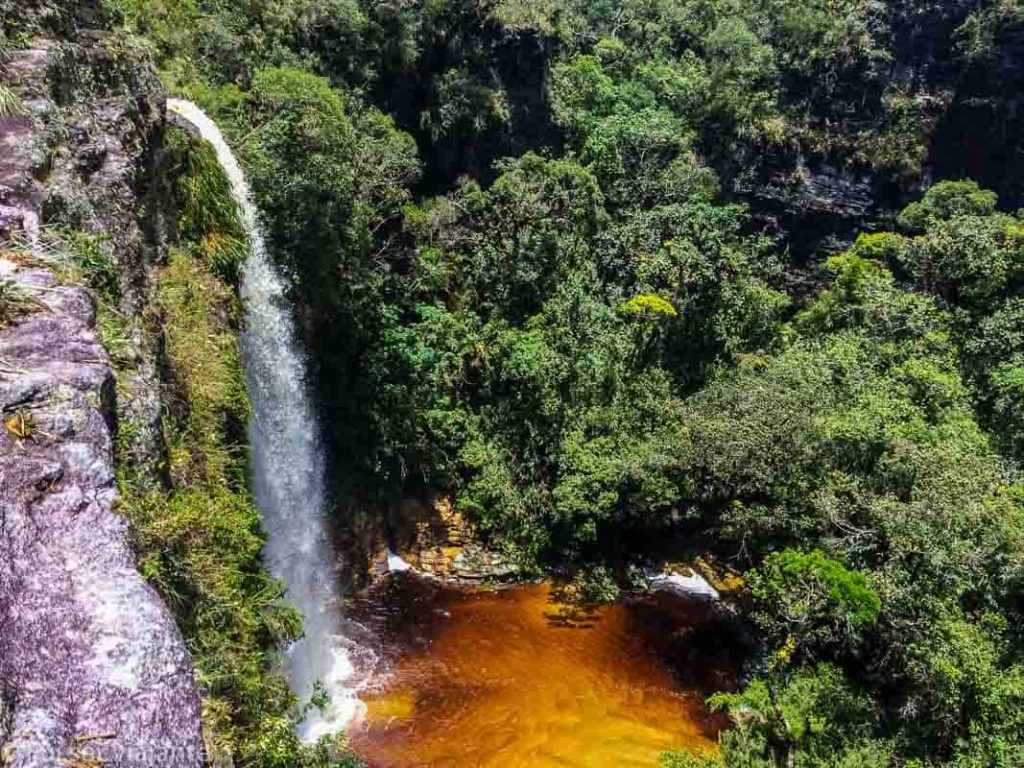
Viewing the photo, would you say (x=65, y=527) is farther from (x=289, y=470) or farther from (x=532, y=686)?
(x=532, y=686)

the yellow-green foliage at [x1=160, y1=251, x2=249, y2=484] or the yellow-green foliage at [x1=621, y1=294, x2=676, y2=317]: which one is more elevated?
the yellow-green foliage at [x1=621, y1=294, x2=676, y2=317]

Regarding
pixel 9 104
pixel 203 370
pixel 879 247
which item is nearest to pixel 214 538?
pixel 203 370

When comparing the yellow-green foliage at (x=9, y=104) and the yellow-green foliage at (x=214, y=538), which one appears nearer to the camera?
the yellow-green foliage at (x=214, y=538)

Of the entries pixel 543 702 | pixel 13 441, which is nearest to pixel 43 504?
pixel 13 441

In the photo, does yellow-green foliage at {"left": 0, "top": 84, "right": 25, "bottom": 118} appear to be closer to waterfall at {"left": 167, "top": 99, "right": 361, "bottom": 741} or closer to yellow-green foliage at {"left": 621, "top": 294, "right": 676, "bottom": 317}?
waterfall at {"left": 167, "top": 99, "right": 361, "bottom": 741}

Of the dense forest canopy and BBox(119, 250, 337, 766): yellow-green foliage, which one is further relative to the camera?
the dense forest canopy

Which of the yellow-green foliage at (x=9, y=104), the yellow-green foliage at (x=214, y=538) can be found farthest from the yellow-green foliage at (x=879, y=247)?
the yellow-green foliage at (x=9, y=104)

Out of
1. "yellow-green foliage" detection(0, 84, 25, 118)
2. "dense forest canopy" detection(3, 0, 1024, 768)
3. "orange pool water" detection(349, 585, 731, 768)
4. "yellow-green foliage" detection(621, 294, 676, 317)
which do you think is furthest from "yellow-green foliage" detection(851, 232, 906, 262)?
"yellow-green foliage" detection(0, 84, 25, 118)

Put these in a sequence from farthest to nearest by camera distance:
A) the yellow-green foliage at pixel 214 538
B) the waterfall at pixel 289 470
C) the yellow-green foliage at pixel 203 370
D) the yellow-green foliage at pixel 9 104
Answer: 1. the waterfall at pixel 289 470
2. the yellow-green foliage at pixel 203 370
3. the yellow-green foliage at pixel 9 104
4. the yellow-green foliage at pixel 214 538

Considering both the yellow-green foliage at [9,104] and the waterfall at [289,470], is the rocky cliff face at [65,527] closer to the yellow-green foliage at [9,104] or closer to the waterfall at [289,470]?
the yellow-green foliage at [9,104]
